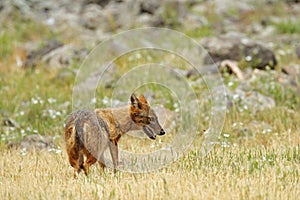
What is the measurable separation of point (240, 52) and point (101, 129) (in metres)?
9.19

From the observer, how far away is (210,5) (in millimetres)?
23406

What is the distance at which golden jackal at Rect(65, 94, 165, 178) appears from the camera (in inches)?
279

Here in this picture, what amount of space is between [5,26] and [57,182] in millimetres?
15091

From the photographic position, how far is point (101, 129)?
23.5 ft

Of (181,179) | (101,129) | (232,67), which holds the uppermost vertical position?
(232,67)

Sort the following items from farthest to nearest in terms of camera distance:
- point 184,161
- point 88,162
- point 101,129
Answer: point 184,161
point 88,162
point 101,129

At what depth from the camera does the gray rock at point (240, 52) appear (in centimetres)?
1556

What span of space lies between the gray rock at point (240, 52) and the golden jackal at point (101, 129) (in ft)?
27.2

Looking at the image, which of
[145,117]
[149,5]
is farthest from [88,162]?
[149,5]

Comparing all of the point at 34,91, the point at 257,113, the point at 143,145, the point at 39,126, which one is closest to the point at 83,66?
the point at 34,91

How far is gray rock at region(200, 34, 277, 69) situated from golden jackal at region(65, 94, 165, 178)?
8283 millimetres

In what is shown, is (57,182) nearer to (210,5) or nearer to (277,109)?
(277,109)

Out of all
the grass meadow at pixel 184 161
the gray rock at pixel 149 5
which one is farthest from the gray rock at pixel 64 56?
the gray rock at pixel 149 5

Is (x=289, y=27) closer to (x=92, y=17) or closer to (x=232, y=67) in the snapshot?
(x=232, y=67)
